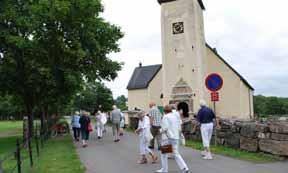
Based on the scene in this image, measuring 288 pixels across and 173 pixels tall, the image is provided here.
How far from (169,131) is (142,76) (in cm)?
4903

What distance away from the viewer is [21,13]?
83.9ft

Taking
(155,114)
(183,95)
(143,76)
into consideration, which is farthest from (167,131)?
(143,76)

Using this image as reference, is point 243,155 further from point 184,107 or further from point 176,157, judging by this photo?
point 184,107

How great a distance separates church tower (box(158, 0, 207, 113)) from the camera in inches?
1774

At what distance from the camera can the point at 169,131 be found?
418 inches

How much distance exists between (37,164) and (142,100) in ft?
138

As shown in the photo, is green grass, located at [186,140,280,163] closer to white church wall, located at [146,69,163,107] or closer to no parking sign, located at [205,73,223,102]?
no parking sign, located at [205,73,223,102]

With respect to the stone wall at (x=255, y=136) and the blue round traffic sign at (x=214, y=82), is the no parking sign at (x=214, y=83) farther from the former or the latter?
the stone wall at (x=255, y=136)

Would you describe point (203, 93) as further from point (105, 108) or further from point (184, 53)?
point (105, 108)

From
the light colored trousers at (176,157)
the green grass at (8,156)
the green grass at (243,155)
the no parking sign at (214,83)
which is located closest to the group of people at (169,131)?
the light colored trousers at (176,157)

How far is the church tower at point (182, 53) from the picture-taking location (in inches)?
1774

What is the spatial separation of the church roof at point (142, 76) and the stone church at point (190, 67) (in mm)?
8350

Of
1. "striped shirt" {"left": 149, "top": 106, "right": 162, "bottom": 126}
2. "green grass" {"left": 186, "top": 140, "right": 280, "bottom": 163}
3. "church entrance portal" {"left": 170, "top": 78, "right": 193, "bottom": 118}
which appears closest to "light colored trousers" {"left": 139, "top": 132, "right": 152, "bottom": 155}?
"striped shirt" {"left": 149, "top": 106, "right": 162, "bottom": 126}

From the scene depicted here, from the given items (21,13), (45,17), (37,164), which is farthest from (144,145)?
(21,13)
